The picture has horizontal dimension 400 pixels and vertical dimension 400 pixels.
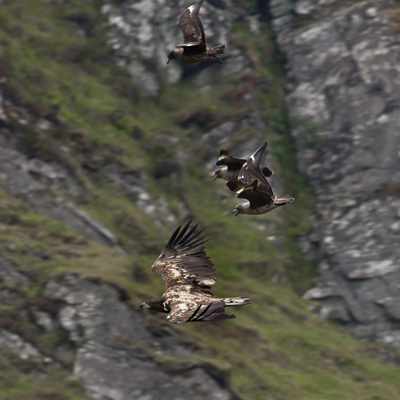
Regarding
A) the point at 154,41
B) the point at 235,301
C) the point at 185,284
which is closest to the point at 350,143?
the point at 154,41

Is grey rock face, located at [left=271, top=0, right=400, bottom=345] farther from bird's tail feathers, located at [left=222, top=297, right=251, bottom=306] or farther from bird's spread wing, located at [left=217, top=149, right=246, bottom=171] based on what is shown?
bird's tail feathers, located at [left=222, top=297, right=251, bottom=306]

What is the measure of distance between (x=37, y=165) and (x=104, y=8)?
378 inches

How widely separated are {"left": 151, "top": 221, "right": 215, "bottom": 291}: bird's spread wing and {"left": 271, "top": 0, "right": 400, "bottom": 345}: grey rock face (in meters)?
18.3

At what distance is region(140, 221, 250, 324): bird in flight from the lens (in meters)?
14.7

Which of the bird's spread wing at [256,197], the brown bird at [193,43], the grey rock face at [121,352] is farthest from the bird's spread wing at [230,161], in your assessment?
the grey rock face at [121,352]

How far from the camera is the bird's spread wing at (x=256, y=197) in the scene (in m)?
16.3

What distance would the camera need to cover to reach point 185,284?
16656 millimetres

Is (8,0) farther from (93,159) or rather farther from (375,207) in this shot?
(375,207)

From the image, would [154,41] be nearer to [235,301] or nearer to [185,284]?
[185,284]

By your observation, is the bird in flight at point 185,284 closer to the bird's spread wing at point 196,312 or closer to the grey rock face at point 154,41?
the bird's spread wing at point 196,312

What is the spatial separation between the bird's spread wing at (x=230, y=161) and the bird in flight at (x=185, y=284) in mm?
1548

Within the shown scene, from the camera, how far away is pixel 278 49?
134 feet

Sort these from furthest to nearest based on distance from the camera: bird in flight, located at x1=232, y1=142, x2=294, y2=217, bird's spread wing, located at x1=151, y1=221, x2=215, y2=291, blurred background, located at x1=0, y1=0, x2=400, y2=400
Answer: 1. blurred background, located at x1=0, y1=0, x2=400, y2=400
2. bird's spread wing, located at x1=151, y1=221, x2=215, y2=291
3. bird in flight, located at x1=232, y1=142, x2=294, y2=217

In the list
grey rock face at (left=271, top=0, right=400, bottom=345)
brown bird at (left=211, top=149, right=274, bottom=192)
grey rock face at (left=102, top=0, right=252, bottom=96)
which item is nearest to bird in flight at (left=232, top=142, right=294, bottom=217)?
brown bird at (left=211, top=149, right=274, bottom=192)
